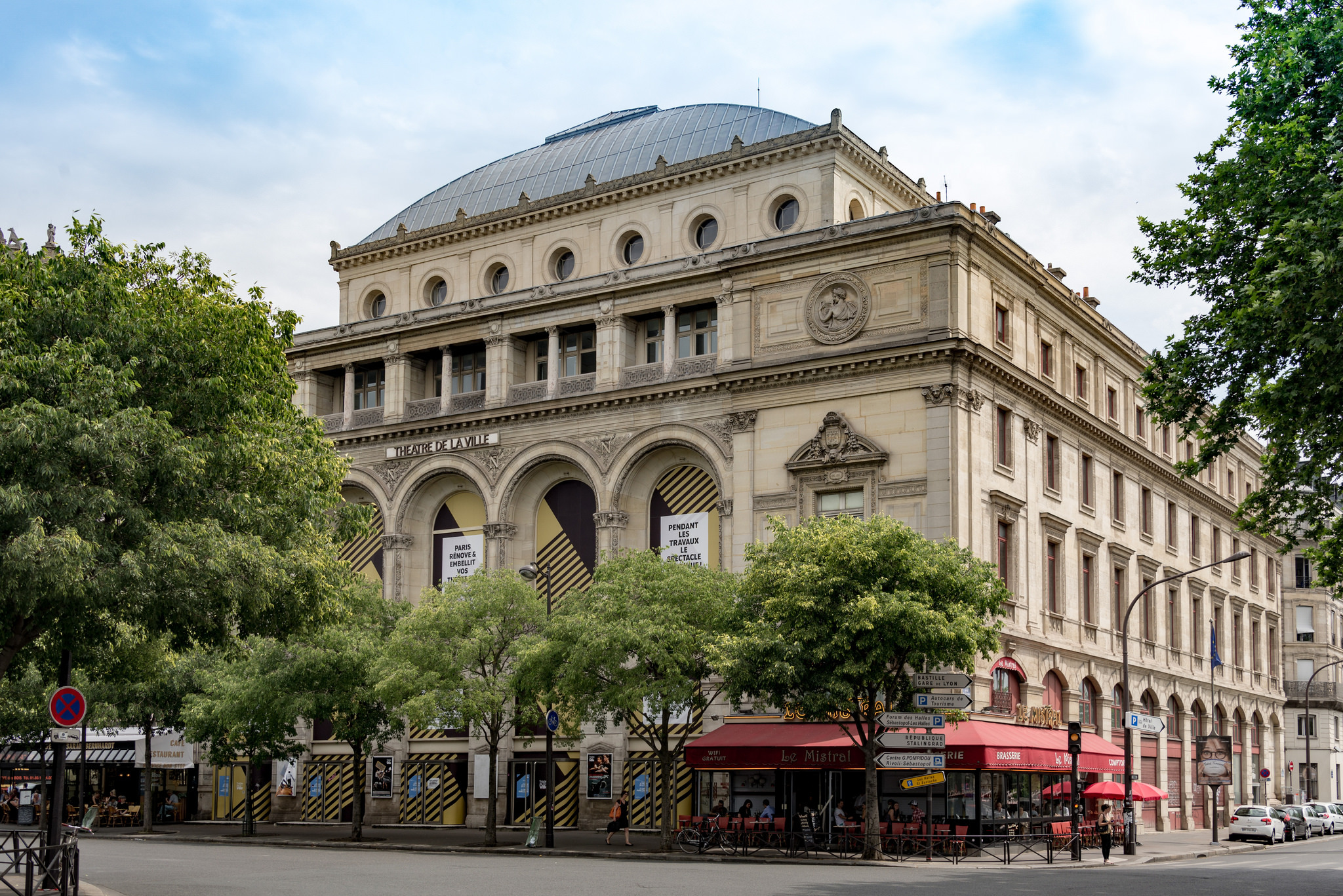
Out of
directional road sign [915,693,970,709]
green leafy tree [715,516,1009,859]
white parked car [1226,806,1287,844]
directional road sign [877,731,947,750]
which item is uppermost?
green leafy tree [715,516,1009,859]

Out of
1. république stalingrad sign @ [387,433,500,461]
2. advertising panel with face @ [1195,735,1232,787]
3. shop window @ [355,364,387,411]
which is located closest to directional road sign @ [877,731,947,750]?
advertising panel with face @ [1195,735,1232,787]

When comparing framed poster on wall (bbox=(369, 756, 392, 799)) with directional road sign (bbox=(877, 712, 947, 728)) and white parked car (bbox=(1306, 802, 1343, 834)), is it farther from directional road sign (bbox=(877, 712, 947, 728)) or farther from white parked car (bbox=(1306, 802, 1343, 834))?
white parked car (bbox=(1306, 802, 1343, 834))

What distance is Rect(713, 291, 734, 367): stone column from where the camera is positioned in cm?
4772

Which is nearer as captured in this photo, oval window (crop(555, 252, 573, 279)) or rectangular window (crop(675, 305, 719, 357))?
rectangular window (crop(675, 305, 719, 357))

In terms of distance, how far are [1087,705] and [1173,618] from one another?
35.1 feet

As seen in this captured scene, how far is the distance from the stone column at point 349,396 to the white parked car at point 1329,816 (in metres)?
44.2

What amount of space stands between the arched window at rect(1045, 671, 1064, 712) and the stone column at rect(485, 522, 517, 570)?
1979 centimetres

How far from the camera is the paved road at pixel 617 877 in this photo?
24.7 meters

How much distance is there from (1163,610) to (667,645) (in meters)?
26.9

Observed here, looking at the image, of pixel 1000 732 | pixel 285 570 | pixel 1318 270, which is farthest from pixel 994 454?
pixel 285 570

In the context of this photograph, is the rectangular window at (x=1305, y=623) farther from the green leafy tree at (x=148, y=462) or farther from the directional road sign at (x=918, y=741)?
the green leafy tree at (x=148, y=462)

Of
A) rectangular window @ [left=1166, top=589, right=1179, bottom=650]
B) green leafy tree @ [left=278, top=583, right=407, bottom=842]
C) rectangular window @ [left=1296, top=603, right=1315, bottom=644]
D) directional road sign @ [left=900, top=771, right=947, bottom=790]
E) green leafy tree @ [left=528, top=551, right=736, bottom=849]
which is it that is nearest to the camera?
directional road sign @ [left=900, top=771, right=947, bottom=790]

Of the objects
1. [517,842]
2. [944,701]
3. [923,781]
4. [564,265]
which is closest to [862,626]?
[944,701]

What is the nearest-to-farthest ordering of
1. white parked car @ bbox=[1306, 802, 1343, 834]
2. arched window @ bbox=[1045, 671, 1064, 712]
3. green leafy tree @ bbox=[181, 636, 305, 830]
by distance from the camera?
green leafy tree @ bbox=[181, 636, 305, 830]
arched window @ bbox=[1045, 671, 1064, 712]
white parked car @ bbox=[1306, 802, 1343, 834]
